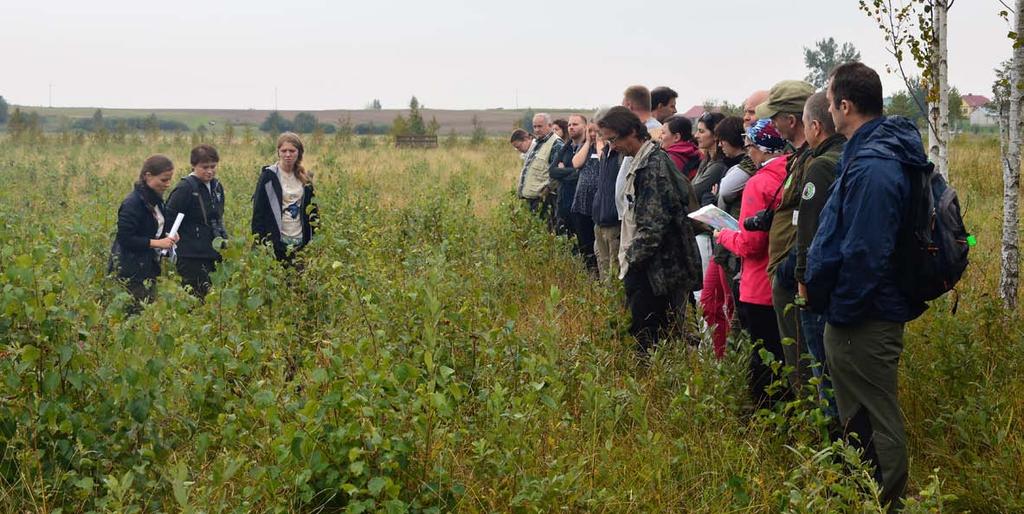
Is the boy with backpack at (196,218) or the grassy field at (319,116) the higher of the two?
the grassy field at (319,116)

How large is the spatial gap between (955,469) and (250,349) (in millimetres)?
3211

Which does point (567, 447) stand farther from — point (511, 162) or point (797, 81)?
point (511, 162)

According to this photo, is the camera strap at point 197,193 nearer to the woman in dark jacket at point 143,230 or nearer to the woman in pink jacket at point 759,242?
the woman in dark jacket at point 143,230

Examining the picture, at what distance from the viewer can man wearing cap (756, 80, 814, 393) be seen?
4254mm

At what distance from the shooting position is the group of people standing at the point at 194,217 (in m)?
7.25

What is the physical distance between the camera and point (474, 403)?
4496 millimetres

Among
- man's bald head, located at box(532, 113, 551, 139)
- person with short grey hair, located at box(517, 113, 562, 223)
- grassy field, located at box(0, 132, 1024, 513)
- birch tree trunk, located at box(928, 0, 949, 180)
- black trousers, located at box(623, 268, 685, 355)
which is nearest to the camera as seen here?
grassy field, located at box(0, 132, 1024, 513)

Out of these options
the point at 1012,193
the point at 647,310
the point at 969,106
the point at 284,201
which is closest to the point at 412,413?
the point at 647,310

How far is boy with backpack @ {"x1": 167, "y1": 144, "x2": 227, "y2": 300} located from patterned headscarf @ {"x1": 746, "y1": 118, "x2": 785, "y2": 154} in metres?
4.23

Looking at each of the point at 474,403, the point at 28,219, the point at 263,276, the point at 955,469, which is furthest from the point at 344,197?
the point at 955,469

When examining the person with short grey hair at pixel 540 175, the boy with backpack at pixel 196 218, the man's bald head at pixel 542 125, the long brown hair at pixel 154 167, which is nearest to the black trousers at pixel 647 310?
the boy with backpack at pixel 196 218

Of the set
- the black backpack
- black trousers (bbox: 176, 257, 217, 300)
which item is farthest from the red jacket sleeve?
black trousers (bbox: 176, 257, 217, 300)

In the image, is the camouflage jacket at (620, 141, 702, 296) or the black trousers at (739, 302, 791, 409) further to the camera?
the camouflage jacket at (620, 141, 702, 296)

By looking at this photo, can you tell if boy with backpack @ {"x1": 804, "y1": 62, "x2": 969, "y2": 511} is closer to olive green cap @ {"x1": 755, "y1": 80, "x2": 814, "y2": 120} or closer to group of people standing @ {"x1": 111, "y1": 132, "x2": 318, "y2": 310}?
olive green cap @ {"x1": 755, "y1": 80, "x2": 814, "y2": 120}
